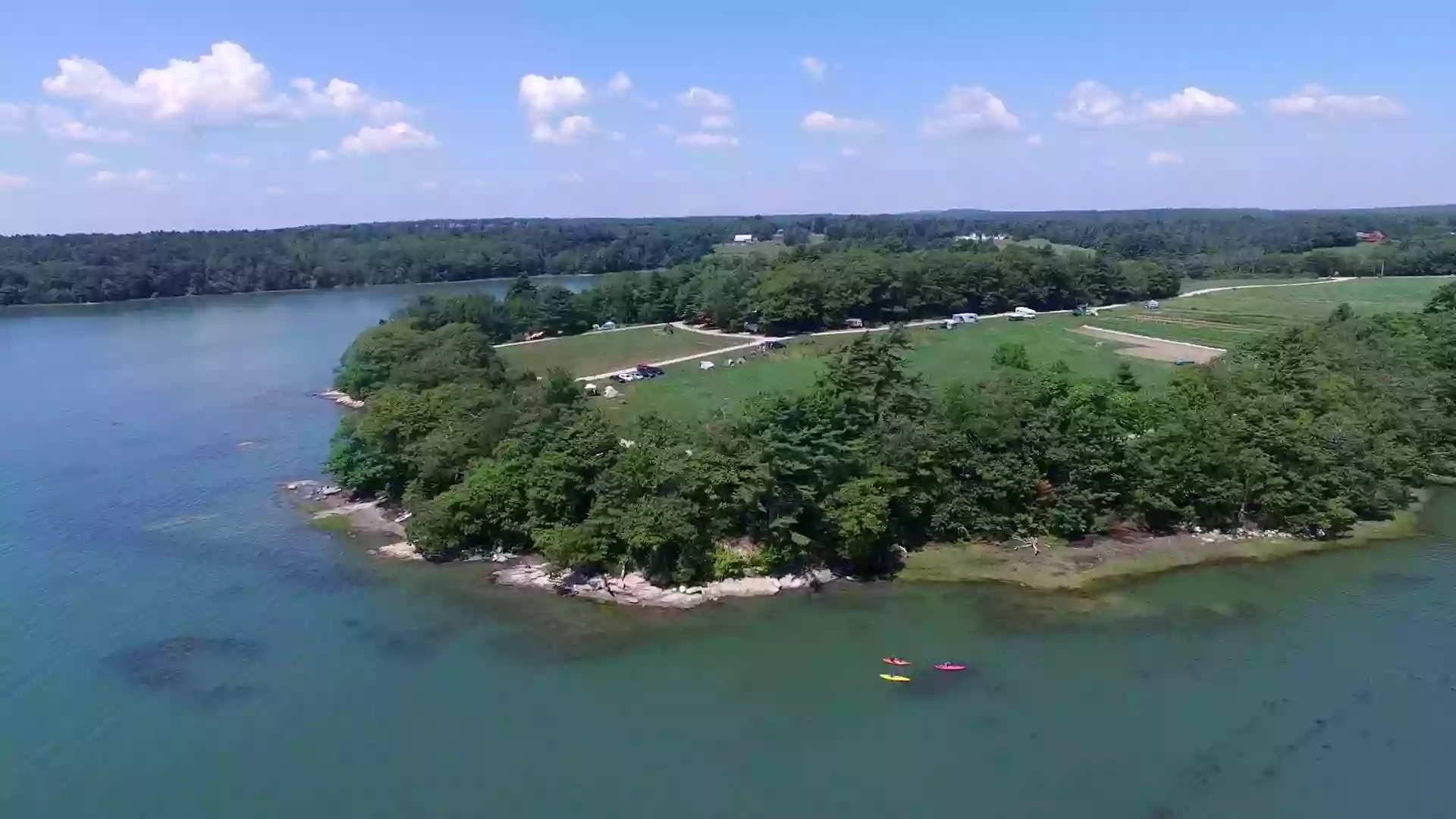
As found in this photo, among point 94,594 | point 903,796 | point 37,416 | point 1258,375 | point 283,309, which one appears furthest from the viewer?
Result: point 283,309

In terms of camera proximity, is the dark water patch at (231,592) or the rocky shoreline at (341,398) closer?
the dark water patch at (231,592)

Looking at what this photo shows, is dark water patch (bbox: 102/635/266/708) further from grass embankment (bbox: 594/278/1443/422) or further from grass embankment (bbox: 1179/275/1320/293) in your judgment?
grass embankment (bbox: 1179/275/1320/293)

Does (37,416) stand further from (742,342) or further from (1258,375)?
(1258,375)

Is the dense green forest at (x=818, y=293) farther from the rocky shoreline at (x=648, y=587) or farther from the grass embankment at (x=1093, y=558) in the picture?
the grass embankment at (x=1093, y=558)

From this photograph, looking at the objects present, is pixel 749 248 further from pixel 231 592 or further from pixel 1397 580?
pixel 231 592

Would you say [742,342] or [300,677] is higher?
[742,342]

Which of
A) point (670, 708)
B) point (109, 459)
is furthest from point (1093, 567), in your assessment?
point (109, 459)

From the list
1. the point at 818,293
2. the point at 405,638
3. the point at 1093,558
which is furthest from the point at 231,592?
the point at 818,293

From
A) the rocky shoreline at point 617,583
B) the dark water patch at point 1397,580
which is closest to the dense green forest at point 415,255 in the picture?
the dark water patch at point 1397,580
